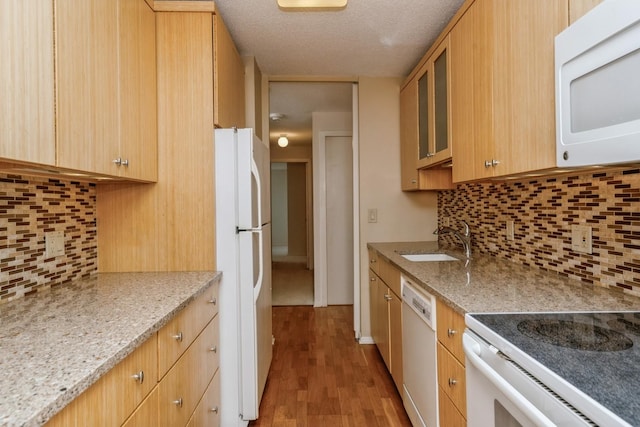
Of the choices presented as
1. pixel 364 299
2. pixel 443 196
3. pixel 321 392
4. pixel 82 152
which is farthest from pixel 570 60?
pixel 364 299

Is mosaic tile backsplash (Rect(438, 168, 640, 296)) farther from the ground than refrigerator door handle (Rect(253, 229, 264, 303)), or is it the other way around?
mosaic tile backsplash (Rect(438, 168, 640, 296))

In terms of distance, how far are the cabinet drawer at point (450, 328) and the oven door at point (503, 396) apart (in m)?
0.11

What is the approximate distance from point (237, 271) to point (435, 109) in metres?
1.61

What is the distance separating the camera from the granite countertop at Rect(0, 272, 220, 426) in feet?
2.13

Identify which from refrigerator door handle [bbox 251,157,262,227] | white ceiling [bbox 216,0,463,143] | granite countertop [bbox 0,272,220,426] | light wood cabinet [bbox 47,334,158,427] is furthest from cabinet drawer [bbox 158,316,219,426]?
white ceiling [bbox 216,0,463,143]

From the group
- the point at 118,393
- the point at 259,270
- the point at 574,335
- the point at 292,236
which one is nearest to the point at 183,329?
the point at 118,393

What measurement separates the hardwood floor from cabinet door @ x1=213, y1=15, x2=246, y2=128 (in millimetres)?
1735

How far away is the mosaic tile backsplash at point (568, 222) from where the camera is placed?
123 centimetres

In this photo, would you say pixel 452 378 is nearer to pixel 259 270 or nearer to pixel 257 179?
pixel 259 270

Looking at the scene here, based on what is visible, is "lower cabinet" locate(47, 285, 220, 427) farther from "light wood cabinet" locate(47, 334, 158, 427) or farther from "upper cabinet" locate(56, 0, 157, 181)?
"upper cabinet" locate(56, 0, 157, 181)

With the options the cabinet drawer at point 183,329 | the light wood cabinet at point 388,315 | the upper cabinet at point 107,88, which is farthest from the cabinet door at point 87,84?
the light wood cabinet at point 388,315

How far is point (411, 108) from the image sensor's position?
2.72 m

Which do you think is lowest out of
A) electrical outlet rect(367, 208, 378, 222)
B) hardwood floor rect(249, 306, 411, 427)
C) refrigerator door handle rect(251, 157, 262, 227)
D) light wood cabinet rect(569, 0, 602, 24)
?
hardwood floor rect(249, 306, 411, 427)

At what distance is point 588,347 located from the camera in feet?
2.74
